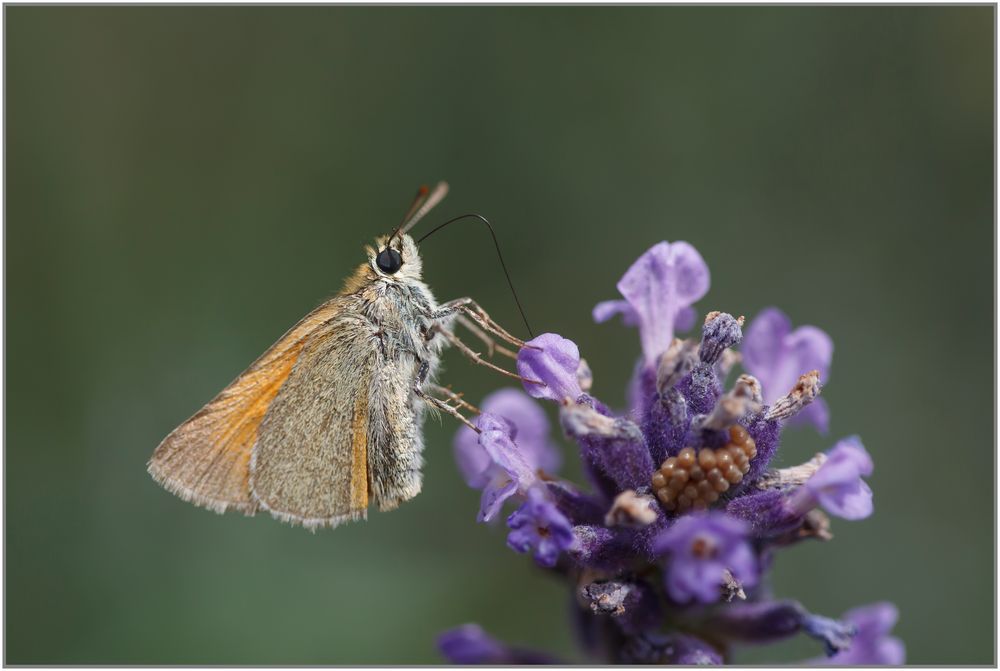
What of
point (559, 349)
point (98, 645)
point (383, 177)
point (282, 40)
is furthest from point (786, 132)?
point (98, 645)

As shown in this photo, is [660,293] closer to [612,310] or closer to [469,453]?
[612,310]

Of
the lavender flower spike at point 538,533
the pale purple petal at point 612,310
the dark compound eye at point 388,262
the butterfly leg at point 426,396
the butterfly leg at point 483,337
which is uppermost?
the dark compound eye at point 388,262

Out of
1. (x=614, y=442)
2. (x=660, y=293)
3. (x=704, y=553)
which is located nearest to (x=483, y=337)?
(x=660, y=293)

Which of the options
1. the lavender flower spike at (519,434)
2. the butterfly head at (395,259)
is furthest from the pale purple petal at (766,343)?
the butterfly head at (395,259)

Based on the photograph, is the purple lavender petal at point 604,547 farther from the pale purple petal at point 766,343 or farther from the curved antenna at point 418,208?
the curved antenna at point 418,208

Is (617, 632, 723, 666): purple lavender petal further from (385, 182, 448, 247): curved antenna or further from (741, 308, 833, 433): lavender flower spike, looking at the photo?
(385, 182, 448, 247): curved antenna
